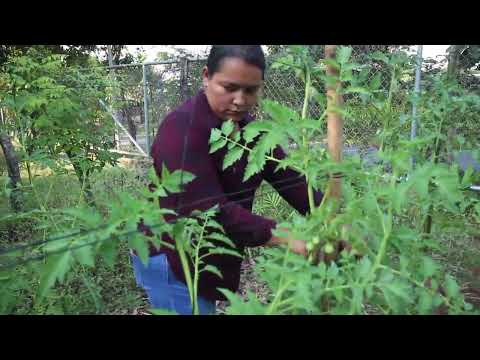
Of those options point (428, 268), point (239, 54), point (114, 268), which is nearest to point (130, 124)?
point (114, 268)

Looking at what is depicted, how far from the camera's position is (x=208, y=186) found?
1.33m

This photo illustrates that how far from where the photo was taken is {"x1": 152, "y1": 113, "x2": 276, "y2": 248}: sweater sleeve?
4.05ft

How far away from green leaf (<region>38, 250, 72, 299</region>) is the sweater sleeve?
0.45 m

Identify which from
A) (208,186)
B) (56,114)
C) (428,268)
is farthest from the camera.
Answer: (56,114)

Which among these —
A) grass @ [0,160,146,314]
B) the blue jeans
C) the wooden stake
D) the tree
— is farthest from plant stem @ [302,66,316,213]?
the tree

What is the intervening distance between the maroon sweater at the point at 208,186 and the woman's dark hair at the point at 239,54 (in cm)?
18

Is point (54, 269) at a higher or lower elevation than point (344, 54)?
lower

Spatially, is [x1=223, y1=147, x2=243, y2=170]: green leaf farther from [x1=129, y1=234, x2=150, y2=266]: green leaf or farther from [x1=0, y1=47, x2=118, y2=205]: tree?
[x1=0, y1=47, x2=118, y2=205]: tree

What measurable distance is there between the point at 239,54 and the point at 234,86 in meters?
0.09

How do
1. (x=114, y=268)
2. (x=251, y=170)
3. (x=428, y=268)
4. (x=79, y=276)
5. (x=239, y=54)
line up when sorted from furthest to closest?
(x=114, y=268)
(x=79, y=276)
(x=239, y=54)
(x=251, y=170)
(x=428, y=268)

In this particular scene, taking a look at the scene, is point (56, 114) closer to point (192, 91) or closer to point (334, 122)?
point (192, 91)
